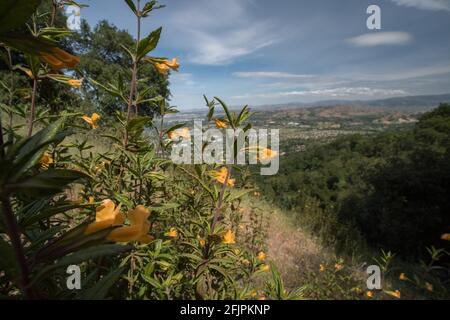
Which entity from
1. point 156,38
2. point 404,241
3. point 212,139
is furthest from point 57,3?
point 404,241

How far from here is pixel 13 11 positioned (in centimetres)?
33

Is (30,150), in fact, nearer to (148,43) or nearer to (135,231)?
(135,231)

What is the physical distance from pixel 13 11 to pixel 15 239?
30 centimetres

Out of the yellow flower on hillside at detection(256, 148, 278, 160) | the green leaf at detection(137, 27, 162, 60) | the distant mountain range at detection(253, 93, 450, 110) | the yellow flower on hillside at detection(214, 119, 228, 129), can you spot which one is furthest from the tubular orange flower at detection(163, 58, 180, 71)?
the distant mountain range at detection(253, 93, 450, 110)

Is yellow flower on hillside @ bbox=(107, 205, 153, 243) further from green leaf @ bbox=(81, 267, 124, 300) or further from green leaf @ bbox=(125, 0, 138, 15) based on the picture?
green leaf @ bbox=(125, 0, 138, 15)

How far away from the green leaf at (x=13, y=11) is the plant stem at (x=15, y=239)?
227mm

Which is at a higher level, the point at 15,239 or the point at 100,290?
the point at 15,239

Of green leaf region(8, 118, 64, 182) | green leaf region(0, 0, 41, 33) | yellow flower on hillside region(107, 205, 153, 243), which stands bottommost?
yellow flower on hillside region(107, 205, 153, 243)

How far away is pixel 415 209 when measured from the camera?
933cm

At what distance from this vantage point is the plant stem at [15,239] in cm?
33

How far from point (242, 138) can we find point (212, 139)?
0.51m

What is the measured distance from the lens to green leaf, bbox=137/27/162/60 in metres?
0.96

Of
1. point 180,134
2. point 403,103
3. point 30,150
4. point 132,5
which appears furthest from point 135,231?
point 403,103

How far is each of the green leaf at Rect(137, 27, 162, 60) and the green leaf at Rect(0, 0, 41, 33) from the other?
657 millimetres
